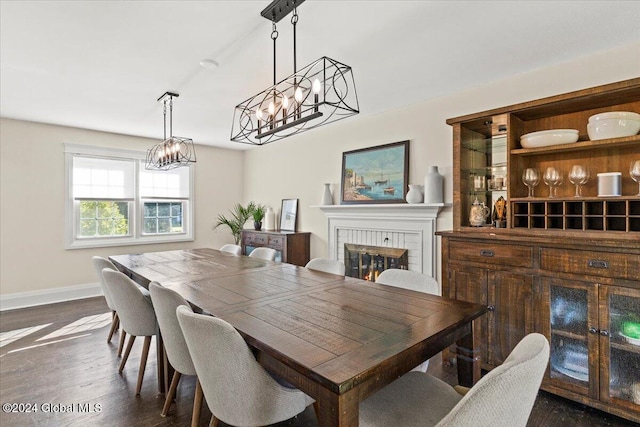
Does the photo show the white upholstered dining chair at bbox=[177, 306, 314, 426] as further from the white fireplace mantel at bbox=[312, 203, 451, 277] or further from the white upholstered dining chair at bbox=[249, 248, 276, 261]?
the white fireplace mantel at bbox=[312, 203, 451, 277]

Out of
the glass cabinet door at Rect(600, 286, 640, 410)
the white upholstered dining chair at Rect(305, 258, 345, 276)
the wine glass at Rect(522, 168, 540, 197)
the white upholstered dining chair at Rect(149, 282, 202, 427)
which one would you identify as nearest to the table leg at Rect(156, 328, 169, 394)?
the white upholstered dining chair at Rect(149, 282, 202, 427)

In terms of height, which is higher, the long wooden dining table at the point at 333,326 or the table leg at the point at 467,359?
the long wooden dining table at the point at 333,326

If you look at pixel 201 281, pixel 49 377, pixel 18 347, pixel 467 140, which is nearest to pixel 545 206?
pixel 467 140

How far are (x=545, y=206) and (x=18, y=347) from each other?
4.75 metres

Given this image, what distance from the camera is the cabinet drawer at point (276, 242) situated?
15.6ft

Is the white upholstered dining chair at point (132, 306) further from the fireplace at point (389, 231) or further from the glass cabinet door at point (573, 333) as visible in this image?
the glass cabinet door at point (573, 333)

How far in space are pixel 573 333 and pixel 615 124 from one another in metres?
1.41

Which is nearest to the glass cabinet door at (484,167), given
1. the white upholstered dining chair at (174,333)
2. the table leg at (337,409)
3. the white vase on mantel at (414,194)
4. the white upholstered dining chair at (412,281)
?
the white vase on mantel at (414,194)

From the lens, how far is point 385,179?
3939 mm

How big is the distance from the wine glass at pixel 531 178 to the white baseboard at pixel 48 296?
5650mm

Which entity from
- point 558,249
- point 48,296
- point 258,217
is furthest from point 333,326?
point 48,296

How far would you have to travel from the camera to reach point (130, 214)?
209 inches

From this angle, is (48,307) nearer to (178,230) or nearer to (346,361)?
(178,230)

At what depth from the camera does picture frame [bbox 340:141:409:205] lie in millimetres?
3779
